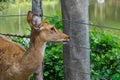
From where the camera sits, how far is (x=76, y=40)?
4867 mm

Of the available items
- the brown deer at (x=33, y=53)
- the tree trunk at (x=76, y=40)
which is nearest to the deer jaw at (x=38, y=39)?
the brown deer at (x=33, y=53)

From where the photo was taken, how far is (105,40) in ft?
21.6

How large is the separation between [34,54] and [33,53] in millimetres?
18

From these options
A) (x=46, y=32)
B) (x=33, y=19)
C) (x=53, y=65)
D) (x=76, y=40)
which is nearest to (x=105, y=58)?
(x=53, y=65)

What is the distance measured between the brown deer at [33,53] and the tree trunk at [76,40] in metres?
0.41

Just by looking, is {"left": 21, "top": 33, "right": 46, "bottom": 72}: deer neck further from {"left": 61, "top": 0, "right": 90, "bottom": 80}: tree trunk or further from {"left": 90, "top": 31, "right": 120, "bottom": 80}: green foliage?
{"left": 90, "top": 31, "right": 120, "bottom": 80}: green foliage

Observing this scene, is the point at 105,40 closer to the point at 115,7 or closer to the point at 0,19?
the point at 0,19

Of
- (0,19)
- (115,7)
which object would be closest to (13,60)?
(0,19)

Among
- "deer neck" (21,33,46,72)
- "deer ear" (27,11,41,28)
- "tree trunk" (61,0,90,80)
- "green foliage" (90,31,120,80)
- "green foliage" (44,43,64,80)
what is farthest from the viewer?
"green foliage" (44,43,64,80)

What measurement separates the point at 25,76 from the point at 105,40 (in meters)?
2.37

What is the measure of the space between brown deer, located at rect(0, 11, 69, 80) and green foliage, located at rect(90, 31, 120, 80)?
1.56 metres

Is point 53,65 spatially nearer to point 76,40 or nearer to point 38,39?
point 76,40

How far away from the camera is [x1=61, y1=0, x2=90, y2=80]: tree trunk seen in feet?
15.7

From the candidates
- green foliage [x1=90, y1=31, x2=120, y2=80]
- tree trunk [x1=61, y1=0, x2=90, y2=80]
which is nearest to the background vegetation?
green foliage [x1=90, y1=31, x2=120, y2=80]
